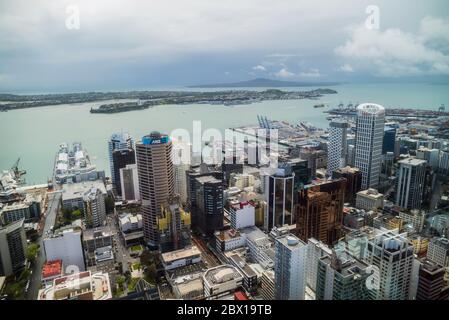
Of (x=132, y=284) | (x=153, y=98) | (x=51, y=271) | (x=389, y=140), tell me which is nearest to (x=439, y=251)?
(x=132, y=284)

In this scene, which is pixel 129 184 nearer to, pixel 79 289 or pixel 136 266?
pixel 136 266

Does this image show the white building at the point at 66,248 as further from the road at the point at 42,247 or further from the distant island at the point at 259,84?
the distant island at the point at 259,84

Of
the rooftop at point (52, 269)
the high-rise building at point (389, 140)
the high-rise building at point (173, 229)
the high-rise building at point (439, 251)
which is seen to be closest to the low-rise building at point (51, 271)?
the rooftop at point (52, 269)

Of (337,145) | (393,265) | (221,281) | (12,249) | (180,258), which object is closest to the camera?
(393,265)

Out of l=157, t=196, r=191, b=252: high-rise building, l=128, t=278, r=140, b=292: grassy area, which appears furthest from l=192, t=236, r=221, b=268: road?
l=128, t=278, r=140, b=292: grassy area
